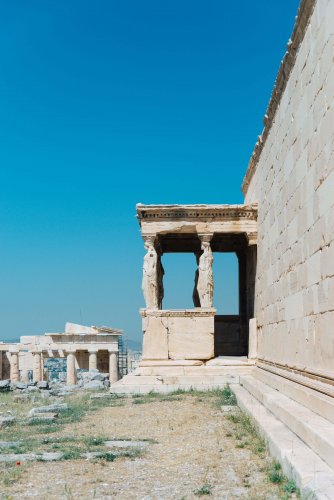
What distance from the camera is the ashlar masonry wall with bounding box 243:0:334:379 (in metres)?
6.96

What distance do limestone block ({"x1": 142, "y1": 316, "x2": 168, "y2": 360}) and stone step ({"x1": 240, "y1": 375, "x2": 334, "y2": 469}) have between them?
5062 mm

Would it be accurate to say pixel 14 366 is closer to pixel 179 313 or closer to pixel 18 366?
pixel 18 366

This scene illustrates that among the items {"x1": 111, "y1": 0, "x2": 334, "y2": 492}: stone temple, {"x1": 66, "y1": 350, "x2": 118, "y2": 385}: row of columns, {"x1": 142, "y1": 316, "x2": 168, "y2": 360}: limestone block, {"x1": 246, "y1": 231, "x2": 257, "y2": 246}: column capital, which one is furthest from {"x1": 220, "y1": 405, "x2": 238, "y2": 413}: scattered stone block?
{"x1": 66, "y1": 350, "x2": 118, "y2": 385}: row of columns

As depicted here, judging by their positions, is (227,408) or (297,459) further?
(227,408)

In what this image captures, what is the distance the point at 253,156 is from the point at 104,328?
56.1ft

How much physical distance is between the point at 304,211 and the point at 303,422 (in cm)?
332

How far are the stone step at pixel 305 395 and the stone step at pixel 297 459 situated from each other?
40cm

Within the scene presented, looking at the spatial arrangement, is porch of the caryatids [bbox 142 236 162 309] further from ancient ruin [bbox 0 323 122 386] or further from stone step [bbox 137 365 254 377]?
ancient ruin [bbox 0 323 122 386]

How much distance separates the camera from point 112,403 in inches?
467

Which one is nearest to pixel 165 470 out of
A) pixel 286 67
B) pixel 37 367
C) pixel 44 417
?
pixel 44 417

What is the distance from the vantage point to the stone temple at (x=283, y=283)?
21.9 feet

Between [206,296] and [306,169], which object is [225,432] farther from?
[206,296]

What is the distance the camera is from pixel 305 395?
7332 mm

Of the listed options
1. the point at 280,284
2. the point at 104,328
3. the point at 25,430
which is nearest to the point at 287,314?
the point at 280,284
